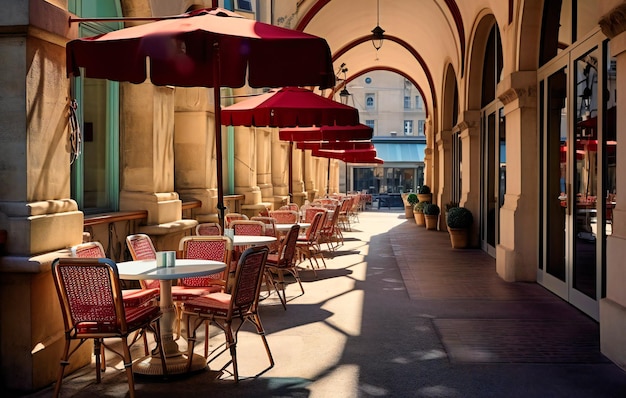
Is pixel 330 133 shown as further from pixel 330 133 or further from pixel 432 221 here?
pixel 432 221

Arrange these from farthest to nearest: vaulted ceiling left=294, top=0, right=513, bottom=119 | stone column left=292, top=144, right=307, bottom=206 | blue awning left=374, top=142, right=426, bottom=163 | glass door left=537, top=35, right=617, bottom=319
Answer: blue awning left=374, top=142, right=426, bottom=163, stone column left=292, top=144, right=307, bottom=206, vaulted ceiling left=294, top=0, right=513, bottom=119, glass door left=537, top=35, right=617, bottom=319

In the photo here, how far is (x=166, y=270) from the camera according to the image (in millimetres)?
4746

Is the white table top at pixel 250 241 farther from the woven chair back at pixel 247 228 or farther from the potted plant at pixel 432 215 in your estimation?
the potted plant at pixel 432 215

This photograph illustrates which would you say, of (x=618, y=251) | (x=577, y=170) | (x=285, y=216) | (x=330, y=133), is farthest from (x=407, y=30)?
(x=618, y=251)

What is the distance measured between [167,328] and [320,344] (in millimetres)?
1325

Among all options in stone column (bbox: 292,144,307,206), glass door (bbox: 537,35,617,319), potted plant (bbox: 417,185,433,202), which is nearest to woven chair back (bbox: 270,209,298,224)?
glass door (bbox: 537,35,617,319)

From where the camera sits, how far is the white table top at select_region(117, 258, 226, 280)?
448 cm

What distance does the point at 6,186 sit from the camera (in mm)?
4531

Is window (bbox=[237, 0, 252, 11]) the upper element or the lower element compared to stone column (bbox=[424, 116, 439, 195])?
upper

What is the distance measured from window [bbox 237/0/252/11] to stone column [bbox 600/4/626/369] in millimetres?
9502

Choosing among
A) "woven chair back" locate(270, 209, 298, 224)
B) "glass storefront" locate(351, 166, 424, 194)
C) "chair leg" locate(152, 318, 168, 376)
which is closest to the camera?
"chair leg" locate(152, 318, 168, 376)

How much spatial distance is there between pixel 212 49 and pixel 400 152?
4104 centimetres

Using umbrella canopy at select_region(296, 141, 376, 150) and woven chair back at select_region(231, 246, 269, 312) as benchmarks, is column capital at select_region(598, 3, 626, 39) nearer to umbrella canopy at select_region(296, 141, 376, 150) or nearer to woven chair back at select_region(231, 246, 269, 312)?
woven chair back at select_region(231, 246, 269, 312)

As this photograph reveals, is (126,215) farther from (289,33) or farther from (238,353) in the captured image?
(289,33)
